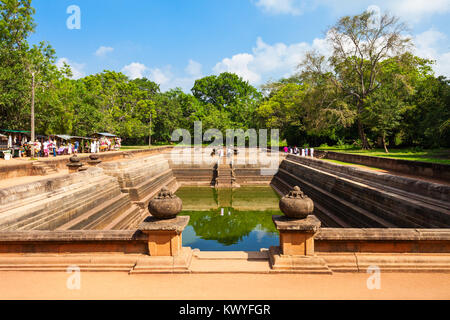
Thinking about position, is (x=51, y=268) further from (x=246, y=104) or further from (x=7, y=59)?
(x=246, y=104)

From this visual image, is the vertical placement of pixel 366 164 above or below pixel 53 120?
below

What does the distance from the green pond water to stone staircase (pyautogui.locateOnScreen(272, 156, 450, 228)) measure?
8.59 feet

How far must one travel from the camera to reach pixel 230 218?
12383 mm

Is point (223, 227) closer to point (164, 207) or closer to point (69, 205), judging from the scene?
point (69, 205)

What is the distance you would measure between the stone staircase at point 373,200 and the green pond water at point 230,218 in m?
2.62

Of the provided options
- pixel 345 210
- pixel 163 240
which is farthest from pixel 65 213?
pixel 345 210

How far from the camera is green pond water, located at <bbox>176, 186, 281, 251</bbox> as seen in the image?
9078 millimetres

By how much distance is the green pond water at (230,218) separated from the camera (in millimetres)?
9078

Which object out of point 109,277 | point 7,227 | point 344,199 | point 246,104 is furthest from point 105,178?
point 246,104

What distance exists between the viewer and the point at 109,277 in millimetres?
3938

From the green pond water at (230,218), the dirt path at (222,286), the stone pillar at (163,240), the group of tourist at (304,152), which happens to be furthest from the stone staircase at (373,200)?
the group of tourist at (304,152)

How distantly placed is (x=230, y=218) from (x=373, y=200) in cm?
631

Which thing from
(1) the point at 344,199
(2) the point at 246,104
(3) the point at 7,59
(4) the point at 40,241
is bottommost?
(1) the point at 344,199
